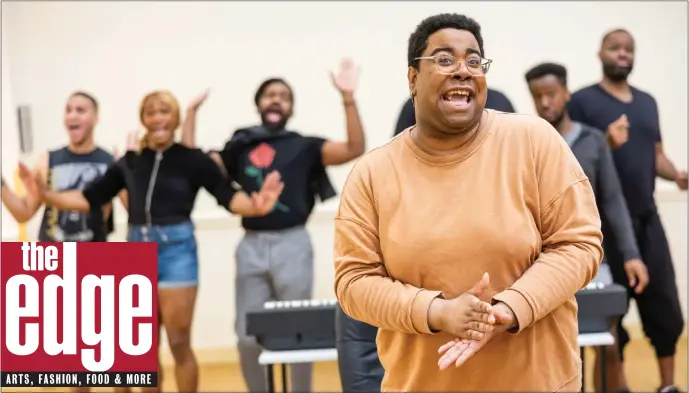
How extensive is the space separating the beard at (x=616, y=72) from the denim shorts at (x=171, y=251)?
2262 mm

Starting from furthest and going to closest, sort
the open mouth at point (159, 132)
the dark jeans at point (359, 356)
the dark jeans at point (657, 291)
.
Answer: the dark jeans at point (657, 291) < the open mouth at point (159, 132) < the dark jeans at point (359, 356)

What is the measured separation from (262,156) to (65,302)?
5.39ft

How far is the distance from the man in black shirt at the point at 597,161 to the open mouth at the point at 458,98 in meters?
1.64

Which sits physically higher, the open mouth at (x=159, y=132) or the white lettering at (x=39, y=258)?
the open mouth at (x=159, y=132)

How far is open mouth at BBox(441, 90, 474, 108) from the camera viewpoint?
1564mm

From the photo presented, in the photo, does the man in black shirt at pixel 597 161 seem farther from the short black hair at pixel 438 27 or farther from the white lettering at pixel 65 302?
the white lettering at pixel 65 302

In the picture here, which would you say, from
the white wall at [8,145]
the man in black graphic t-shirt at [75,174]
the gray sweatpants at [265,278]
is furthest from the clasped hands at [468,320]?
the man in black graphic t-shirt at [75,174]

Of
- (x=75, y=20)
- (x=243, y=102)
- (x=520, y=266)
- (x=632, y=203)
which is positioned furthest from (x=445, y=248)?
(x=75, y=20)

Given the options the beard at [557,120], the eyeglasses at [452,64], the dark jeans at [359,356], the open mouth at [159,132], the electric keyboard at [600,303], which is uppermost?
the eyeglasses at [452,64]

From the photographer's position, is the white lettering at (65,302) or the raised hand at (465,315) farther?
the white lettering at (65,302)

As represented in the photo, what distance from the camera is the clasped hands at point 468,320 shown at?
58.5 inches

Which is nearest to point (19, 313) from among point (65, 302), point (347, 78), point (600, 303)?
point (65, 302)

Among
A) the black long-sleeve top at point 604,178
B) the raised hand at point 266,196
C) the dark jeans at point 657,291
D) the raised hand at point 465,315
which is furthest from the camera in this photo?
the dark jeans at point 657,291

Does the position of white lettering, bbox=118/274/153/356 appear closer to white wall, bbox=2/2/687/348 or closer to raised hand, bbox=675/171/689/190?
white wall, bbox=2/2/687/348
